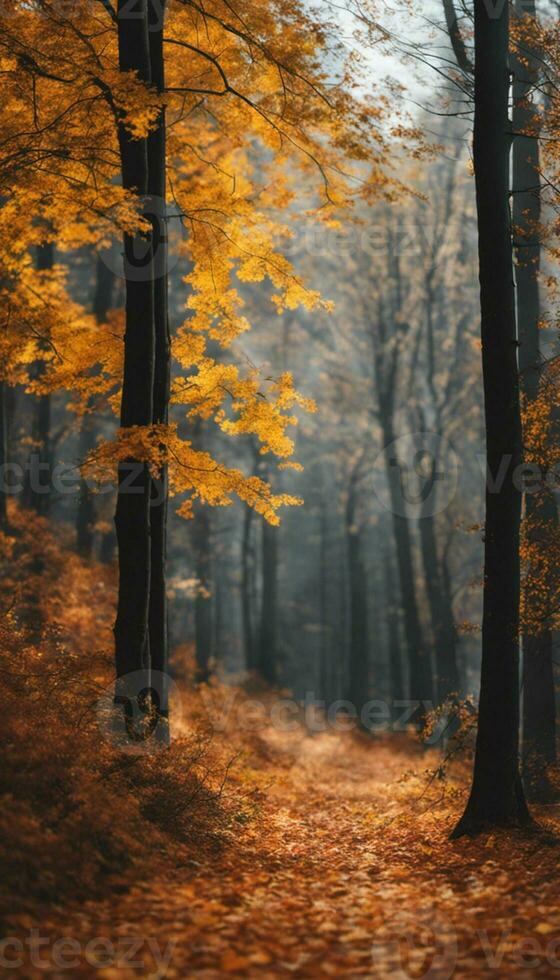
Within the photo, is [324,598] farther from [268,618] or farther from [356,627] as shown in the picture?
[268,618]

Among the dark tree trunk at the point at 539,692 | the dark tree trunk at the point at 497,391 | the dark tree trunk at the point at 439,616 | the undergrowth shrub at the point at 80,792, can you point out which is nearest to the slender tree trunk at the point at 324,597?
the dark tree trunk at the point at 439,616

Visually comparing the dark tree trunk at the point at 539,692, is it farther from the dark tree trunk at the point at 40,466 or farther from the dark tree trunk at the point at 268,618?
the dark tree trunk at the point at 268,618

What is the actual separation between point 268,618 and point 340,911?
19520mm

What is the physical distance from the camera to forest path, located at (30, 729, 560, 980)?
4.48m

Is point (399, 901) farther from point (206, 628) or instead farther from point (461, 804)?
point (206, 628)

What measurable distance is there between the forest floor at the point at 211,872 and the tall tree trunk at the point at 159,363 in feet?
2.99

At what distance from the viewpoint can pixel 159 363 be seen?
31.1 ft

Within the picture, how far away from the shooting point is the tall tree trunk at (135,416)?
8422 mm

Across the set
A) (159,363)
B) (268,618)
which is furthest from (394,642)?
(159,363)

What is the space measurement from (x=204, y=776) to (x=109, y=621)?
7.75m

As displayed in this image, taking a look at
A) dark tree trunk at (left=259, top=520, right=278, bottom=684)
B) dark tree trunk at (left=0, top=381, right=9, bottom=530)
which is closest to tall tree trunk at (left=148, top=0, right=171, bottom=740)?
dark tree trunk at (left=0, top=381, right=9, bottom=530)

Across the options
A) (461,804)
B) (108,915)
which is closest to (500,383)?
(461,804)

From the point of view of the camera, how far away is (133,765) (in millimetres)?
7387

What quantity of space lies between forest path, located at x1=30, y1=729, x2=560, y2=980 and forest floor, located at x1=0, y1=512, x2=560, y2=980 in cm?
2
